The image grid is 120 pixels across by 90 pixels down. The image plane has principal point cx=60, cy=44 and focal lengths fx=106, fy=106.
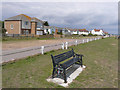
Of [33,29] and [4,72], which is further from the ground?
[33,29]

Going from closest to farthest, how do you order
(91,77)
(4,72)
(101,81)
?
→ (101,81) < (91,77) < (4,72)

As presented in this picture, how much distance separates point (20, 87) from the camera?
12.4 ft

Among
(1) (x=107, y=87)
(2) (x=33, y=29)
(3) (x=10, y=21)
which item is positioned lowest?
(1) (x=107, y=87)

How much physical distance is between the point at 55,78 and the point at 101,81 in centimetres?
191

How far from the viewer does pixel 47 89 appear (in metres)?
3.68

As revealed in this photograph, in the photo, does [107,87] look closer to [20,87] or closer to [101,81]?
[101,81]

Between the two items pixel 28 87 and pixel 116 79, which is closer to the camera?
pixel 28 87

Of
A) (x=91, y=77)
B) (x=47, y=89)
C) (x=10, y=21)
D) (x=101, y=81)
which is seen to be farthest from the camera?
(x=10, y=21)

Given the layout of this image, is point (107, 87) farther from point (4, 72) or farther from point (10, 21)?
point (10, 21)

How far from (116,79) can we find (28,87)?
3.64 meters

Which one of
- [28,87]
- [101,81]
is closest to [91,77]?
[101,81]

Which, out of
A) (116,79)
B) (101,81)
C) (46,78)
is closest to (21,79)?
(46,78)

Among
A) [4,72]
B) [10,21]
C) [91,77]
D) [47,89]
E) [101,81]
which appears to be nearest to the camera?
[47,89]

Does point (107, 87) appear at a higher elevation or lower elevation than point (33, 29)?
lower
